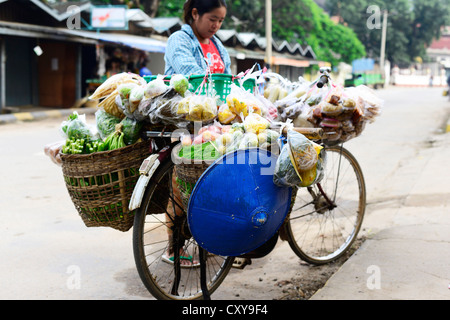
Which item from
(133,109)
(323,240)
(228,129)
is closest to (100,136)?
(133,109)

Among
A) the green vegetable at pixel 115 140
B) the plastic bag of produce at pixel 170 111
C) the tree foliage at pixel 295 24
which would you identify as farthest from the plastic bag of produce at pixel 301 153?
the tree foliage at pixel 295 24

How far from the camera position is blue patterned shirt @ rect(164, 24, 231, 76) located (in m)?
3.31

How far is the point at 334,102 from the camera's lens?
10.9 ft

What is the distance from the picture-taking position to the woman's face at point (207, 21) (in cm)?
347

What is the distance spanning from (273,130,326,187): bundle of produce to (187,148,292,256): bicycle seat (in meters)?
0.08

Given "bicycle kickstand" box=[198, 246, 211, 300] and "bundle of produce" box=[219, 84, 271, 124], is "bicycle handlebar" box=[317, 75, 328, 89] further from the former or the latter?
"bicycle kickstand" box=[198, 246, 211, 300]

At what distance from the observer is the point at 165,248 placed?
3545 mm

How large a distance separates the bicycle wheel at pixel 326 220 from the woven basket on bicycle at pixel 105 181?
1016mm

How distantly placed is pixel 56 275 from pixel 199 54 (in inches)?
69.5

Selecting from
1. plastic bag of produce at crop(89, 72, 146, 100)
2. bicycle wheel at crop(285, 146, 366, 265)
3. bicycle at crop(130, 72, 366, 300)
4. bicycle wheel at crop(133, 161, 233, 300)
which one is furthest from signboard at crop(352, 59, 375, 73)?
plastic bag of produce at crop(89, 72, 146, 100)

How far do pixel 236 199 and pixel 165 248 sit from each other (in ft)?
Result: 3.92

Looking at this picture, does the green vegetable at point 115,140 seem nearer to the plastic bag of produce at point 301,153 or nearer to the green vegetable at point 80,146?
the green vegetable at point 80,146

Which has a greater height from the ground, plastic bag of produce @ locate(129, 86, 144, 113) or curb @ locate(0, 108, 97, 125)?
plastic bag of produce @ locate(129, 86, 144, 113)
